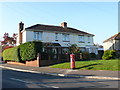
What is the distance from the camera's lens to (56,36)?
3638 cm

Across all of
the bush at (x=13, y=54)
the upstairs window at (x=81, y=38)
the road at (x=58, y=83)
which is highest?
the upstairs window at (x=81, y=38)

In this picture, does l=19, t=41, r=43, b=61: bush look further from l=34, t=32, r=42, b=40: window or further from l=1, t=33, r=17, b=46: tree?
l=1, t=33, r=17, b=46: tree

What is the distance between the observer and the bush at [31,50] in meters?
23.6

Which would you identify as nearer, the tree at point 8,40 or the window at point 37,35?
the window at point 37,35

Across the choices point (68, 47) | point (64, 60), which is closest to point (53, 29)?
point (68, 47)

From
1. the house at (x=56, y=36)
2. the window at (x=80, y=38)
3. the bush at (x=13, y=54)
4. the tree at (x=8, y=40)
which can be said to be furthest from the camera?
the tree at (x=8, y=40)

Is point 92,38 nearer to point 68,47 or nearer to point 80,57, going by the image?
point 68,47

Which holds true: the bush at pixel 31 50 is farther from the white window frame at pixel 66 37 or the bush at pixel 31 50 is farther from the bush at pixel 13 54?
the white window frame at pixel 66 37

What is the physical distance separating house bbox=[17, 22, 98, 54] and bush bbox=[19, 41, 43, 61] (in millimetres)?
7285

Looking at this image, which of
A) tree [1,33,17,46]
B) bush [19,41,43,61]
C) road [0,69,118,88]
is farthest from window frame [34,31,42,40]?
tree [1,33,17,46]

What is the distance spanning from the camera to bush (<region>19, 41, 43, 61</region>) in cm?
2356

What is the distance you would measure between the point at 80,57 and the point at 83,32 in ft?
50.4

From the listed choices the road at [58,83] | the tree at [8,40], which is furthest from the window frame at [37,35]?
the tree at [8,40]

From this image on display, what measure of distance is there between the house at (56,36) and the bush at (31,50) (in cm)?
729
